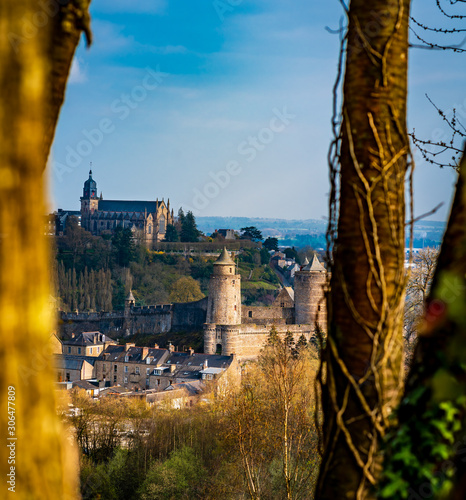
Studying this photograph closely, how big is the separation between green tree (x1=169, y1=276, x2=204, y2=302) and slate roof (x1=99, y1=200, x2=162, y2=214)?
22704 millimetres

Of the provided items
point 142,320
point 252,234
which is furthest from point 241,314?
point 252,234

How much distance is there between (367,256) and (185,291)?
55.6m

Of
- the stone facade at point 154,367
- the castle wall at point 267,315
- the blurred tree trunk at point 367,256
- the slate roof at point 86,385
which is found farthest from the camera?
the castle wall at point 267,315

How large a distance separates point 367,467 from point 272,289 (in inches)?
2353

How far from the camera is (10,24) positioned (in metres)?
1.64

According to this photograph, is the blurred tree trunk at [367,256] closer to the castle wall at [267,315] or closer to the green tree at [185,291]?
the castle wall at [267,315]

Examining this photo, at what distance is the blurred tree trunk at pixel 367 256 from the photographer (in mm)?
2588

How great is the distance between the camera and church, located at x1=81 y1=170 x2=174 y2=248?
7856 cm

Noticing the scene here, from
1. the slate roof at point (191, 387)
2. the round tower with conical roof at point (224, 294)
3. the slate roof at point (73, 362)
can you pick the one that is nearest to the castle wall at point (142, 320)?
the slate roof at point (73, 362)

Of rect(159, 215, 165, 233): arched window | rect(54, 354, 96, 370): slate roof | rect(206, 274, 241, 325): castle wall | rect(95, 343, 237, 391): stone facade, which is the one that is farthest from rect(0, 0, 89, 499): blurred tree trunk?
rect(159, 215, 165, 233): arched window

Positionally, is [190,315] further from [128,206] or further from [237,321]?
[128,206]

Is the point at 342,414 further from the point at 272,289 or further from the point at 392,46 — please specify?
the point at 272,289

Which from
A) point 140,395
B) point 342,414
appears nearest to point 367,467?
point 342,414

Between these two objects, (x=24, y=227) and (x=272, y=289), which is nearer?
(x=24, y=227)
